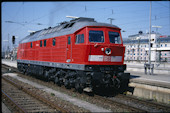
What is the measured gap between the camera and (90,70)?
1065 cm

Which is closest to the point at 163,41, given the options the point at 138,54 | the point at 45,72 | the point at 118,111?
the point at 138,54

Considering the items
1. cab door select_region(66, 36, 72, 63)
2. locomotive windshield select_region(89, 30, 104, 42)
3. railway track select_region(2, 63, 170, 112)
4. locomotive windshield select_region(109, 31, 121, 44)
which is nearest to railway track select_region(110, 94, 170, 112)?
railway track select_region(2, 63, 170, 112)

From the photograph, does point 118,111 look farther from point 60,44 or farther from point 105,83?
point 60,44

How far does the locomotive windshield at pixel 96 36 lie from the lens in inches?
432

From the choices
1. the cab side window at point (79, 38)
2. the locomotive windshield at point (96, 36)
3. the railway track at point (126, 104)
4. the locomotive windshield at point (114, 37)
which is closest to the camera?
the railway track at point (126, 104)

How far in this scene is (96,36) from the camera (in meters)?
11.1

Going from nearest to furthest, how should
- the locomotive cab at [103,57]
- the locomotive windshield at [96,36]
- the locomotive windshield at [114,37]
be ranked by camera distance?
the locomotive cab at [103,57] < the locomotive windshield at [96,36] < the locomotive windshield at [114,37]

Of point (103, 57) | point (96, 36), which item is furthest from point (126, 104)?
point (96, 36)

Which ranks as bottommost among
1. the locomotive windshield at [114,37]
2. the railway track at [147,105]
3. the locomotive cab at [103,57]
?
the railway track at [147,105]

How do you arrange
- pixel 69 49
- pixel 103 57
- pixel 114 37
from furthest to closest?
1. pixel 69 49
2. pixel 114 37
3. pixel 103 57

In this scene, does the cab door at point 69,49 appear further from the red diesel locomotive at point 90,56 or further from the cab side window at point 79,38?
the cab side window at point 79,38

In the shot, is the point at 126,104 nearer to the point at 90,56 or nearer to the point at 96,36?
the point at 90,56

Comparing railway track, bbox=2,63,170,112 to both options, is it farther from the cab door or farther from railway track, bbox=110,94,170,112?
the cab door

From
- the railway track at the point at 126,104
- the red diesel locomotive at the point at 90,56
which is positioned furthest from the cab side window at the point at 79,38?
the railway track at the point at 126,104
